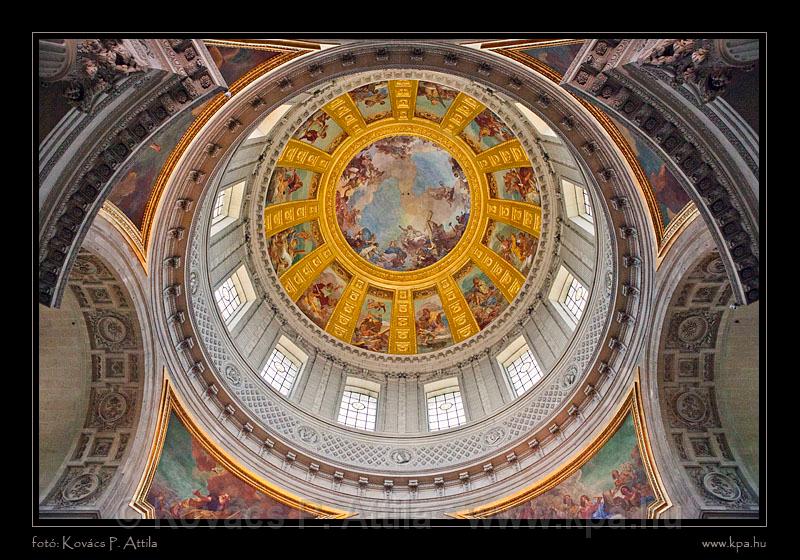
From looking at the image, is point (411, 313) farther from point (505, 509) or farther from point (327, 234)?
point (505, 509)

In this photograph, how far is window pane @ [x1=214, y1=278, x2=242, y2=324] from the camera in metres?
22.9

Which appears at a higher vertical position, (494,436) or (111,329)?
(111,329)

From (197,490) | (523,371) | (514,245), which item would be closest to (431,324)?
(514,245)

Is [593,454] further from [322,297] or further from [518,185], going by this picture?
[322,297]

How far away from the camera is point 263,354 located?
24250mm

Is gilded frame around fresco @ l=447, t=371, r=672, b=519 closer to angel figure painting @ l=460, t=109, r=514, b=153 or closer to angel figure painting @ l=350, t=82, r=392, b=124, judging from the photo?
angel figure painting @ l=460, t=109, r=514, b=153

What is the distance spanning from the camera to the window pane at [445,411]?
2409 centimetres

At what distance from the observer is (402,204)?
31891 millimetres

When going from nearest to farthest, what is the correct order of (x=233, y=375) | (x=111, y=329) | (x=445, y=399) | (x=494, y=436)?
(x=111, y=329)
(x=233, y=375)
(x=494, y=436)
(x=445, y=399)

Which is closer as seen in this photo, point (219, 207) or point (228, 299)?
point (219, 207)

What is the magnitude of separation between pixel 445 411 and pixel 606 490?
26.5 ft

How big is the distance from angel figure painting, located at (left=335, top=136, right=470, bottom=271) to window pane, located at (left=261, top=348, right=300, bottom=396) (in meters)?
7.76

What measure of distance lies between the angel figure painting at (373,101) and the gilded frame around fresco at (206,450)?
1401 centimetres
